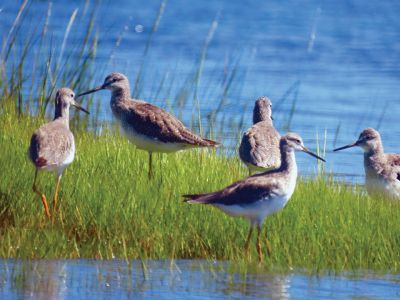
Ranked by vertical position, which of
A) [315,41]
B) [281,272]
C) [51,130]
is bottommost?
[281,272]

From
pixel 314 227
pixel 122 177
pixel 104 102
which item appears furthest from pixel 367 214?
pixel 104 102

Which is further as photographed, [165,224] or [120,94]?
[120,94]

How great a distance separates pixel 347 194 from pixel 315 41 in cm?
1943

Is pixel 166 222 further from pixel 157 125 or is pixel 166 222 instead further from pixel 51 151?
pixel 157 125

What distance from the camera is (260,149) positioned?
39.3 ft

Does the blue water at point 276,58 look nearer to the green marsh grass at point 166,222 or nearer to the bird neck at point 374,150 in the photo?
the bird neck at point 374,150

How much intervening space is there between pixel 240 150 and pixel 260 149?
0.29 m

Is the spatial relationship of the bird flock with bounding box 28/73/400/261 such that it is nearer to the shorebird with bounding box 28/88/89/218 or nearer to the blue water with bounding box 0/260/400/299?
the shorebird with bounding box 28/88/89/218

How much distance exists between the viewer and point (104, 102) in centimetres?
1886

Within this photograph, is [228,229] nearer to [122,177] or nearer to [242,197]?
[242,197]

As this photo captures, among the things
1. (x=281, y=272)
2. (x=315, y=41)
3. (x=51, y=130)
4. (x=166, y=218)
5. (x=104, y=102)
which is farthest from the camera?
(x=315, y=41)

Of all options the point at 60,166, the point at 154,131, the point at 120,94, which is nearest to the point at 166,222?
the point at 60,166

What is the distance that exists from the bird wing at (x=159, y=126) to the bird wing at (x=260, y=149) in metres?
0.33

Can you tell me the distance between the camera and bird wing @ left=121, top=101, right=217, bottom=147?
11836mm
